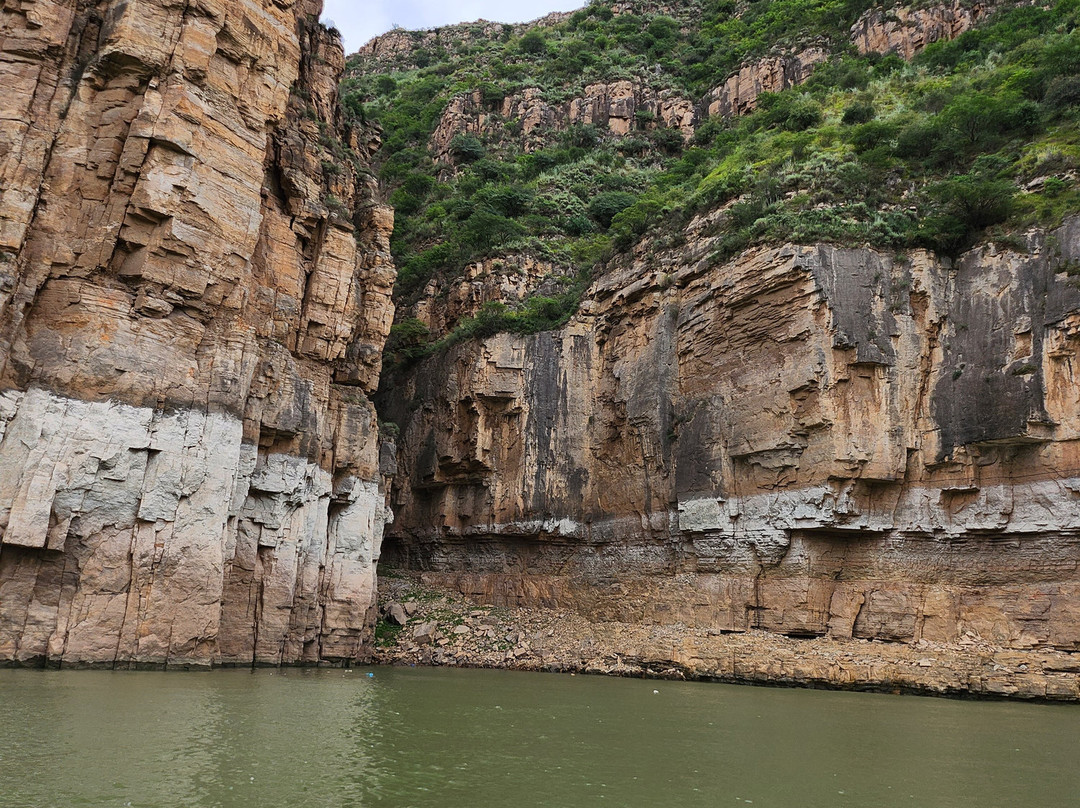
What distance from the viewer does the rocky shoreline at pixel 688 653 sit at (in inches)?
800

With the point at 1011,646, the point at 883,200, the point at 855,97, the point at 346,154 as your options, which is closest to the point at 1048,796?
the point at 1011,646

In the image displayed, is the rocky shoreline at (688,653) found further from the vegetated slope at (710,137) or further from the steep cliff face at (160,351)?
the vegetated slope at (710,137)

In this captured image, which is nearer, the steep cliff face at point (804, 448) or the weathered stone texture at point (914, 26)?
the steep cliff face at point (804, 448)

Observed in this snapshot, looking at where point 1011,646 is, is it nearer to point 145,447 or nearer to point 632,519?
point 632,519

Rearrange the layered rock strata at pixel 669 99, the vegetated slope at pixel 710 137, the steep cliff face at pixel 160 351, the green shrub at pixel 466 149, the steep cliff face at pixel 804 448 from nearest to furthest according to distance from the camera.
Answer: the steep cliff face at pixel 160 351
the steep cliff face at pixel 804 448
the vegetated slope at pixel 710 137
the layered rock strata at pixel 669 99
the green shrub at pixel 466 149

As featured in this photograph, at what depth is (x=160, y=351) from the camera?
20.5m

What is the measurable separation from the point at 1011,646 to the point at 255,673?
21363mm

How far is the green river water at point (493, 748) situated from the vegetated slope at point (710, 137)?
A: 18.2 metres

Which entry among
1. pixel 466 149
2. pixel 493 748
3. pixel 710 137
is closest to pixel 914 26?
pixel 710 137

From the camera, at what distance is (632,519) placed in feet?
104

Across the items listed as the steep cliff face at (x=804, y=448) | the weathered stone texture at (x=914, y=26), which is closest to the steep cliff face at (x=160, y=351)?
the steep cliff face at (x=804, y=448)

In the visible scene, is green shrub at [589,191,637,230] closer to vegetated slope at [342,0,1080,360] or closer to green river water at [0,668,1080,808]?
vegetated slope at [342,0,1080,360]

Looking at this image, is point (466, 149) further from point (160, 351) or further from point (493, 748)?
point (493, 748)

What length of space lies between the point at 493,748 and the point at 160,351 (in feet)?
48.3
